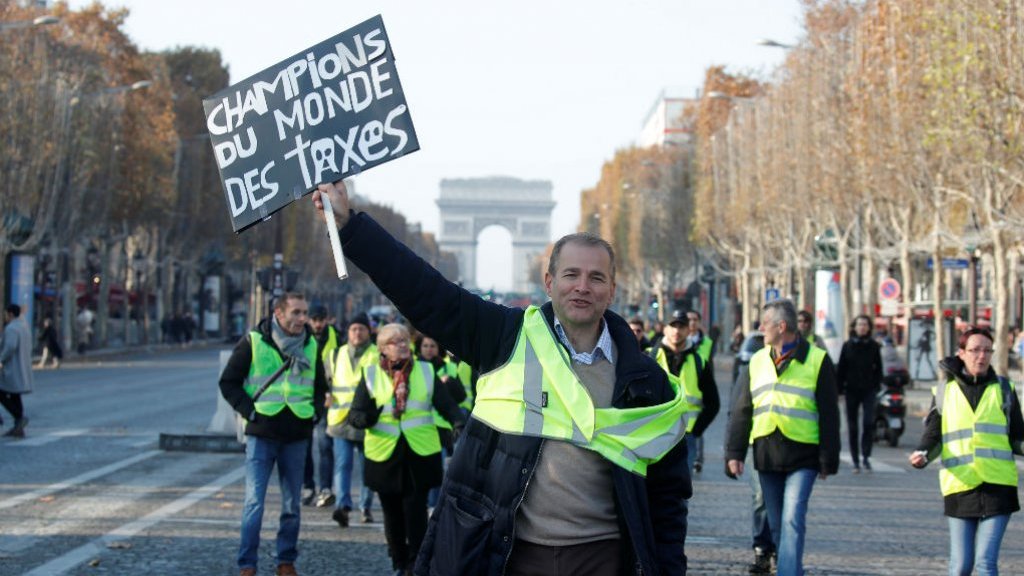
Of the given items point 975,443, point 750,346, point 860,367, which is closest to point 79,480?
point 750,346

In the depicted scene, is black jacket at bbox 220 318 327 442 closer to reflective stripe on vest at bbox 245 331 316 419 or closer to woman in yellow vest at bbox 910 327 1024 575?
reflective stripe on vest at bbox 245 331 316 419

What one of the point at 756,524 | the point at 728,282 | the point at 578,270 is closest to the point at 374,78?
the point at 578,270

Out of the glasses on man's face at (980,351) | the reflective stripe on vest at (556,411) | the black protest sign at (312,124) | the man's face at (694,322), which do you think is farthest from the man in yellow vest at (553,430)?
the man's face at (694,322)

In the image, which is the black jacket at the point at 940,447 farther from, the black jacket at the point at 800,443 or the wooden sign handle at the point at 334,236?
the wooden sign handle at the point at 334,236

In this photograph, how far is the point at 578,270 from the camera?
186 inches

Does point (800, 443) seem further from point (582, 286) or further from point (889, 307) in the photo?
point (889, 307)

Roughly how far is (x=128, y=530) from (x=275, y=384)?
7.69 ft

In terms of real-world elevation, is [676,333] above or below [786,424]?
above

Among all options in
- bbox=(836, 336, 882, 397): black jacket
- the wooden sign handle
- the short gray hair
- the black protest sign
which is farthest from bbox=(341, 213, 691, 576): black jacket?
bbox=(836, 336, 882, 397): black jacket

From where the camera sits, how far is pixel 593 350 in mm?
4789

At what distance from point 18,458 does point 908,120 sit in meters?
22.0

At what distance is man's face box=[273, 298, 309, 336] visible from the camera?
964 cm

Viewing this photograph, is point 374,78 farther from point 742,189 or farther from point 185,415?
point 742,189

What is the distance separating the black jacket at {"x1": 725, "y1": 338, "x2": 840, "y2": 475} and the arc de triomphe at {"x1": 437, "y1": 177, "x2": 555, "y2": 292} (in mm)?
167544
